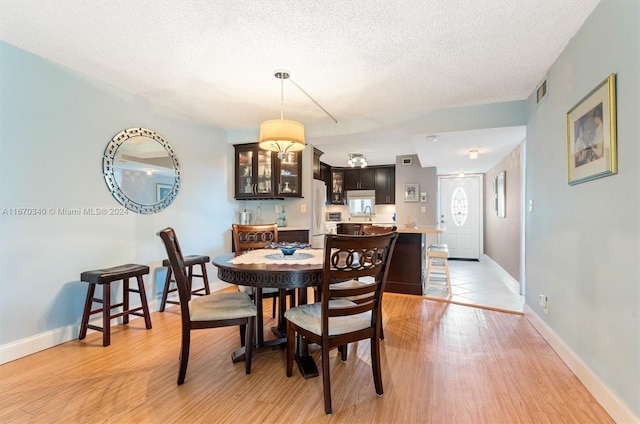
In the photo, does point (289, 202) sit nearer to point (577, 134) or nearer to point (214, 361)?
point (214, 361)

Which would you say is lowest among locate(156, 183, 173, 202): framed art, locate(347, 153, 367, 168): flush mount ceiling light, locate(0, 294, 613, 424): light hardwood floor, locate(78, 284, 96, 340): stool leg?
locate(0, 294, 613, 424): light hardwood floor

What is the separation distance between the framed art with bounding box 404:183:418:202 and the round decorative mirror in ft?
14.3

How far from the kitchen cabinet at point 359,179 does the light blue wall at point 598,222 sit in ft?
16.0

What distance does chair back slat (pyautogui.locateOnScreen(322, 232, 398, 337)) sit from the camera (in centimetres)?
166

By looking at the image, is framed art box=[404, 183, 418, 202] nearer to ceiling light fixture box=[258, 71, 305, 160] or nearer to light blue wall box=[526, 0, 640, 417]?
light blue wall box=[526, 0, 640, 417]

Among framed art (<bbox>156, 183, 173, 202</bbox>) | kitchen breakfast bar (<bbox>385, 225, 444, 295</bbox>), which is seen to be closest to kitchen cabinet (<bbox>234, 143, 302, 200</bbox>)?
framed art (<bbox>156, 183, 173, 202</bbox>)

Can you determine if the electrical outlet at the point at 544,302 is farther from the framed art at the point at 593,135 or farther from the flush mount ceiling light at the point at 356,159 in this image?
the flush mount ceiling light at the point at 356,159

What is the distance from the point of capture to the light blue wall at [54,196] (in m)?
2.31

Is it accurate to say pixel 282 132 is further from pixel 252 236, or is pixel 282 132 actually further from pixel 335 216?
pixel 335 216

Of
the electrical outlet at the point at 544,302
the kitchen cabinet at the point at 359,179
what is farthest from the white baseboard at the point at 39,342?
the kitchen cabinet at the point at 359,179

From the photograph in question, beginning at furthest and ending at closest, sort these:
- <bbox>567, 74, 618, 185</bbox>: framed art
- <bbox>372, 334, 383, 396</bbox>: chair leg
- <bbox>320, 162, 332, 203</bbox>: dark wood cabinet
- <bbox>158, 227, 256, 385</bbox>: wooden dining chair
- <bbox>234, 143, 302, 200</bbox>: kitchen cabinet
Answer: <bbox>320, 162, 332, 203</bbox>: dark wood cabinet → <bbox>234, 143, 302, 200</bbox>: kitchen cabinet → <bbox>158, 227, 256, 385</bbox>: wooden dining chair → <bbox>372, 334, 383, 396</bbox>: chair leg → <bbox>567, 74, 618, 185</bbox>: framed art

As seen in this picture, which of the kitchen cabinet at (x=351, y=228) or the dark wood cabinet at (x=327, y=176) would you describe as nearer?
the kitchen cabinet at (x=351, y=228)

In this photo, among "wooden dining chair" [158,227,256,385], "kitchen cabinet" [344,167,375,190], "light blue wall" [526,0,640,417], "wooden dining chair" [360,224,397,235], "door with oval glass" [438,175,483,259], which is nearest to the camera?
"light blue wall" [526,0,640,417]

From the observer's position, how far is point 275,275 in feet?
6.24
